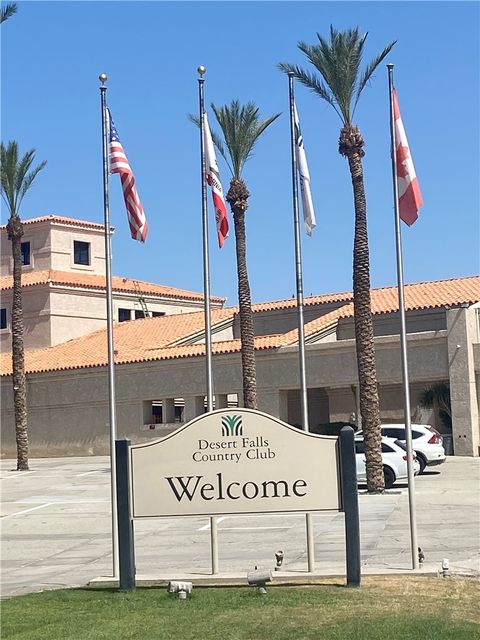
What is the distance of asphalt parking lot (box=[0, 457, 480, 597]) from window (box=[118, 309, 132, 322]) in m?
29.8

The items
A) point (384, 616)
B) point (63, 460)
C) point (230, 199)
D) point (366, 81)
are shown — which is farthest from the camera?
point (63, 460)

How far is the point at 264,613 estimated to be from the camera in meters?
11.0

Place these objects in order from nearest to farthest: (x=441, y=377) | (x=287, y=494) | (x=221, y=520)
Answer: (x=287, y=494) < (x=221, y=520) < (x=441, y=377)

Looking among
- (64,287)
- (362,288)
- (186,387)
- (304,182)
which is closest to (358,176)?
(362,288)

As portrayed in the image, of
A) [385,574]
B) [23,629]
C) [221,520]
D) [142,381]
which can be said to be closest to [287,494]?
[385,574]

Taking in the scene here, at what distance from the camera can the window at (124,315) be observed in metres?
60.2

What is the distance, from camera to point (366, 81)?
87.0 feet

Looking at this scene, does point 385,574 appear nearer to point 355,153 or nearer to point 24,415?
point 355,153

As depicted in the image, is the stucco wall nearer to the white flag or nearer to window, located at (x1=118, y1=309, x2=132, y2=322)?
window, located at (x1=118, y1=309, x2=132, y2=322)

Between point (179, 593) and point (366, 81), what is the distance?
1753 cm

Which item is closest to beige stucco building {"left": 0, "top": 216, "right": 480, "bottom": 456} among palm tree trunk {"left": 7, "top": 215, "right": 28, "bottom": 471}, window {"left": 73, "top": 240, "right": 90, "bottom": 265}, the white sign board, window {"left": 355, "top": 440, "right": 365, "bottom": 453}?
palm tree trunk {"left": 7, "top": 215, "right": 28, "bottom": 471}

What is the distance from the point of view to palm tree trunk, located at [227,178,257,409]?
1368 inches

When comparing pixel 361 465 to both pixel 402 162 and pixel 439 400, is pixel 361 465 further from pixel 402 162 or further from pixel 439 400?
pixel 402 162

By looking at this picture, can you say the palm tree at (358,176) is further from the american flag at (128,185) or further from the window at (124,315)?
the window at (124,315)
